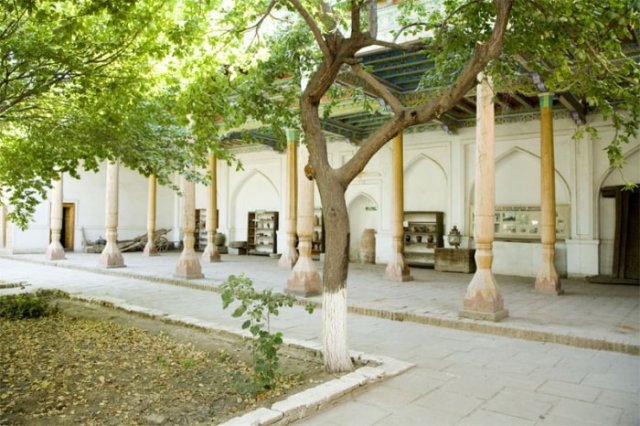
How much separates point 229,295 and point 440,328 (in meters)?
3.76

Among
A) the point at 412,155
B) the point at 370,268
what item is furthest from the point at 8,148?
the point at 412,155

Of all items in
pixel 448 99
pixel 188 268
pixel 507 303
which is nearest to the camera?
pixel 448 99

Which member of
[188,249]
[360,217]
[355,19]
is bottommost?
[188,249]

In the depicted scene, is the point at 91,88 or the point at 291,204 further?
the point at 291,204

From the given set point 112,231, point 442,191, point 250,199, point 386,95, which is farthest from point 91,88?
point 250,199

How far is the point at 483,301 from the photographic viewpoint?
274 inches

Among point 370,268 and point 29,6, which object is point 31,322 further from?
point 370,268

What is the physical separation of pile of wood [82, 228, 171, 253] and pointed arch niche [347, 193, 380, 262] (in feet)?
29.7

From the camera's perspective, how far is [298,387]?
4.02 m

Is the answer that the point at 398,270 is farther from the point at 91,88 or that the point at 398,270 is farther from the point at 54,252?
the point at 54,252

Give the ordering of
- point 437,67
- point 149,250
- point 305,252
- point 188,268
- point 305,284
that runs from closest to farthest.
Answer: point 437,67, point 305,284, point 305,252, point 188,268, point 149,250

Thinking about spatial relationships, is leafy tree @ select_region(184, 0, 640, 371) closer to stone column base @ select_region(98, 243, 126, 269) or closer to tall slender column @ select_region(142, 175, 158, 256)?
stone column base @ select_region(98, 243, 126, 269)

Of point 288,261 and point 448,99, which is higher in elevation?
point 448,99

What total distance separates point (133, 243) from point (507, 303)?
1779 cm
